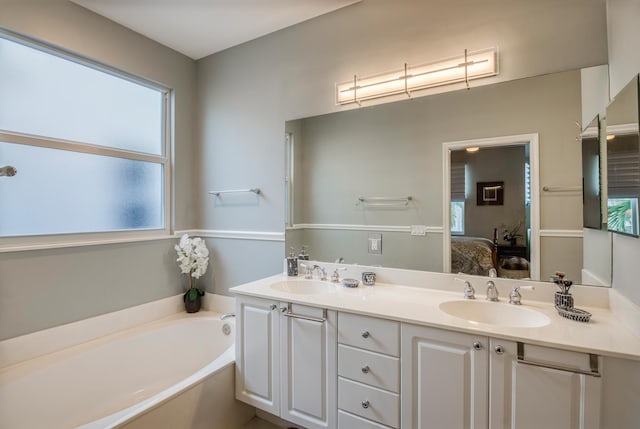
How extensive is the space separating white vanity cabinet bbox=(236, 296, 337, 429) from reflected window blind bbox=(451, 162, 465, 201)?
3.19 feet

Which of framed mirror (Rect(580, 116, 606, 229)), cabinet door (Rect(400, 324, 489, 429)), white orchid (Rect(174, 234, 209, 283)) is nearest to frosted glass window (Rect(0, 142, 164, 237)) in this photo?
white orchid (Rect(174, 234, 209, 283))

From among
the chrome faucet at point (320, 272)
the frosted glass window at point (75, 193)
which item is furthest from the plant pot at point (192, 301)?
the chrome faucet at point (320, 272)

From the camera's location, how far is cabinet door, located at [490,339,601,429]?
1082 millimetres

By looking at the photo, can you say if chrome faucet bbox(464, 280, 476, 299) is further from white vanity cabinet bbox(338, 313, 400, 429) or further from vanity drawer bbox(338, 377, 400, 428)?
vanity drawer bbox(338, 377, 400, 428)

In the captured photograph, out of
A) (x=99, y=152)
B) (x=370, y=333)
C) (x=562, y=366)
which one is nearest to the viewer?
(x=562, y=366)

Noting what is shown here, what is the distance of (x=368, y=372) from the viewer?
1.46 m

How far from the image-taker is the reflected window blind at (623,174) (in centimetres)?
115

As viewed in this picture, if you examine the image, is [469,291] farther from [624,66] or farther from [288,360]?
[624,66]

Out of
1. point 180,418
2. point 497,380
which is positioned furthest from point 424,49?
point 180,418

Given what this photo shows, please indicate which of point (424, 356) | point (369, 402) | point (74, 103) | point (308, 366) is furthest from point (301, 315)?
point (74, 103)

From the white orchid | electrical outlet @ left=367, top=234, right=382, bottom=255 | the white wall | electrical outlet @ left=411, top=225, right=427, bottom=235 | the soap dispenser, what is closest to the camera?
the white wall

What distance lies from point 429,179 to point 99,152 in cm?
231

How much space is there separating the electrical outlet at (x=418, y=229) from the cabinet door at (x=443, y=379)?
69 cm

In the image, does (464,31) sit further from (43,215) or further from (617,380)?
(43,215)
